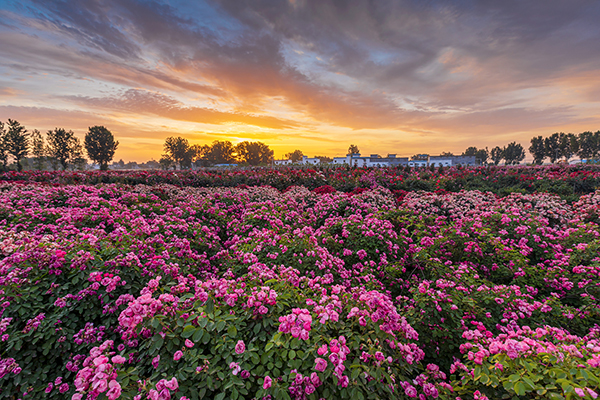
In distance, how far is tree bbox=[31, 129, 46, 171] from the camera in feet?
169

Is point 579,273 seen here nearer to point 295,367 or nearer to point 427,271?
point 427,271

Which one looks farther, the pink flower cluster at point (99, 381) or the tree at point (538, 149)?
the tree at point (538, 149)

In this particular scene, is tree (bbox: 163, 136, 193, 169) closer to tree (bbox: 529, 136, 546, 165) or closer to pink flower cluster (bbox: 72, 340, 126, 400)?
pink flower cluster (bbox: 72, 340, 126, 400)

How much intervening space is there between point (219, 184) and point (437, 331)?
13185 millimetres

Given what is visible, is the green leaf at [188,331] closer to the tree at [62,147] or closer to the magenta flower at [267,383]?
the magenta flower at [267,383]

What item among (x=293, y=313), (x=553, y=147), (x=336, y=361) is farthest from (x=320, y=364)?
(x=553, y=147)

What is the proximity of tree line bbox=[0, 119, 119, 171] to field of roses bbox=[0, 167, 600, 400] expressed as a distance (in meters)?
54.6

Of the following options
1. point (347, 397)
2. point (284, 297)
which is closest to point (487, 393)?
point (347, 397)

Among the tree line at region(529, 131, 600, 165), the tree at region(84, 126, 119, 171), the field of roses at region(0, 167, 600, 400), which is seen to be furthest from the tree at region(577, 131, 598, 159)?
the tree at region(84, 126, 119, 171)

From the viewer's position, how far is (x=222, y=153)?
348ft

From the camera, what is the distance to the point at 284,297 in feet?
8.23

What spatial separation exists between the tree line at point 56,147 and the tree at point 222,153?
→ 40863 millimetres

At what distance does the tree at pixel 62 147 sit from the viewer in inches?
2202

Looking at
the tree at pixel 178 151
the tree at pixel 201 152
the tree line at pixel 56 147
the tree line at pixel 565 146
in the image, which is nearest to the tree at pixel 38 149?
the tree line at pixel 56 147
